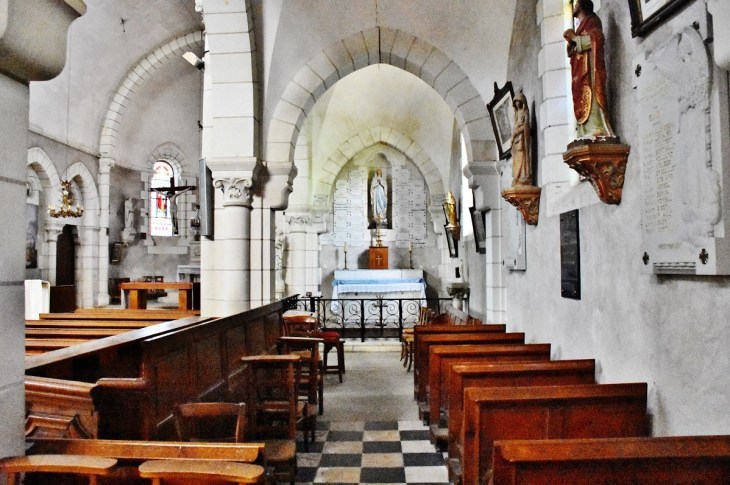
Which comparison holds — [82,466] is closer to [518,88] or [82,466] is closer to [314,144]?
[518,88]

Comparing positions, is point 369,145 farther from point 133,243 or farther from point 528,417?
point 528,417

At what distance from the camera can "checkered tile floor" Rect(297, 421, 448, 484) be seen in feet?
10.9

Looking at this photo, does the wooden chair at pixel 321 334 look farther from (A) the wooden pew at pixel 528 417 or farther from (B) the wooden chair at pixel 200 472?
(B) the wooden chair at pixel 200 472

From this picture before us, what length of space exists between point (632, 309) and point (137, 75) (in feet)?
42.5

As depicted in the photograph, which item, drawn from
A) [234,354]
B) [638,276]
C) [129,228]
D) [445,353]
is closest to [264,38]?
[234,354]

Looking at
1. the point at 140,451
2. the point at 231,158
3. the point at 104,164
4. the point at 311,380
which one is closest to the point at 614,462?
the point at 140,451

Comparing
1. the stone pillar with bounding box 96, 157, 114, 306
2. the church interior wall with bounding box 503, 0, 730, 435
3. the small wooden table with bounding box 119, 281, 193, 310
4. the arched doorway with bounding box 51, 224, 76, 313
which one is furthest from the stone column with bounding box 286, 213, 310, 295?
the church interior wall with bounding box 503, 0, 730, 435

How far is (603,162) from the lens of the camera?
9.14 feet

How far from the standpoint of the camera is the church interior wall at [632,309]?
2064 mm

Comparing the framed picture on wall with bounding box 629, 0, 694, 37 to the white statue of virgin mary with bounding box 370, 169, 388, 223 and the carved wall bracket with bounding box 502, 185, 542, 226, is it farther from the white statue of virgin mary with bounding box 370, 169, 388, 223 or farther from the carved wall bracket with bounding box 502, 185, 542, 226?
the white statue of virgin mary with bounding box 370, 169, 388, 223

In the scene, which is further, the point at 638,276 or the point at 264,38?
the point at 264,38

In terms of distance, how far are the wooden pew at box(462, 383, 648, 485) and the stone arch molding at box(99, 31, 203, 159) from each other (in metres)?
12.5

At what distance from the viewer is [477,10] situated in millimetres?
5488

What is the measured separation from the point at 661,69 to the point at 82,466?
9.04 ft
